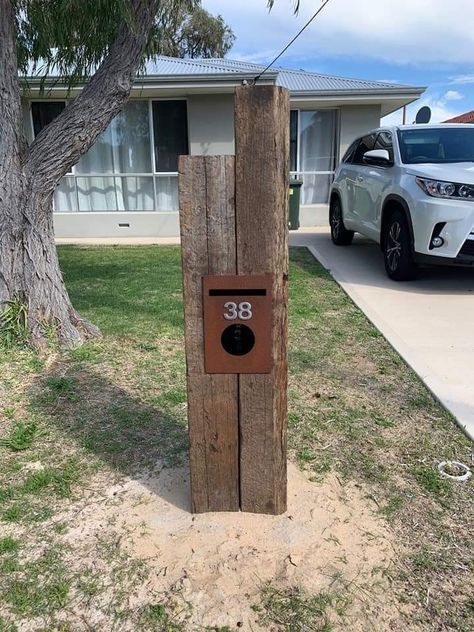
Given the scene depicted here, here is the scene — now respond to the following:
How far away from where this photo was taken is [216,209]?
2.14 metres

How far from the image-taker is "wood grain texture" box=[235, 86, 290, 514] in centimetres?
204

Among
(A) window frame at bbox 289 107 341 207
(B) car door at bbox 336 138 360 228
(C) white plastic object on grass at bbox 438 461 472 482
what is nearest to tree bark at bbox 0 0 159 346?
(C) white plastic object on grass at bbox 438 461 472 482

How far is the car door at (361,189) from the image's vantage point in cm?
796

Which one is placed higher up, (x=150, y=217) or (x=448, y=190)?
(x=448, y=190)

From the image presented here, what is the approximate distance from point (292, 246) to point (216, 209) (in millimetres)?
7983

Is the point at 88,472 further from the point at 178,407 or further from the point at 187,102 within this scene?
the point at 187,102

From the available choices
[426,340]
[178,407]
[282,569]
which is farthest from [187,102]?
[282,569]

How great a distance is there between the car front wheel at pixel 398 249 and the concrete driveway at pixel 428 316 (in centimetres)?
15

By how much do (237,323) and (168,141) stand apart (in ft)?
33.8

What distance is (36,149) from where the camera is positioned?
4277 mm

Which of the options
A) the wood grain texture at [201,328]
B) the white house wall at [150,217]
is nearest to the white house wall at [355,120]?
the white house wall at [150,217]

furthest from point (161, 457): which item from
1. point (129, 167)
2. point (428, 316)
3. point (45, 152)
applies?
point (129, 167)

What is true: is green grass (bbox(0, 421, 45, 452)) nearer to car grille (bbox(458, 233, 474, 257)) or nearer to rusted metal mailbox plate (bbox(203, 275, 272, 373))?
rusted metal mailbox plate (bbox(203, 275, 272, 373))

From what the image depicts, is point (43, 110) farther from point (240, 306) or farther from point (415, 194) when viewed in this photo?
point (240, 306)
